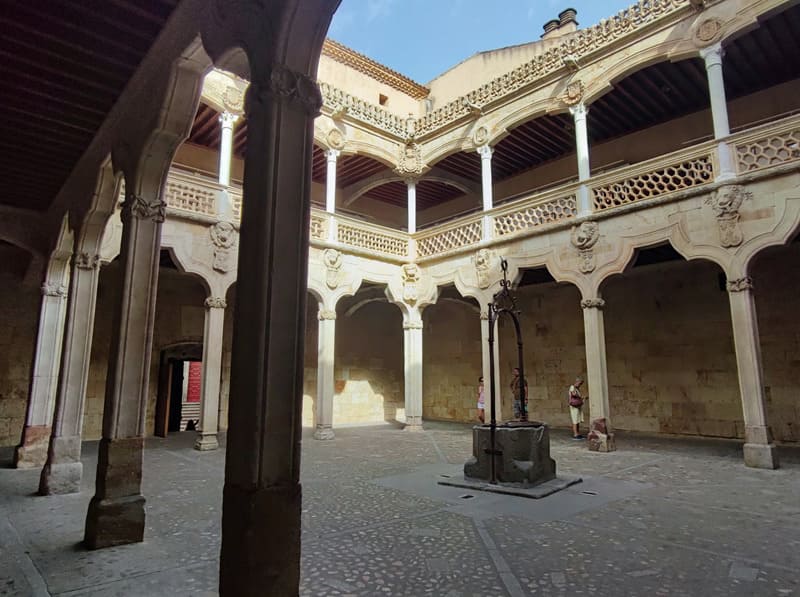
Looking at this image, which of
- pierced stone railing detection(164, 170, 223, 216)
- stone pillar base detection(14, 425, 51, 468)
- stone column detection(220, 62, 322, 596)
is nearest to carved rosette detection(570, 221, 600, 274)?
pierced stone railing detection(164, 170, 223, 216)

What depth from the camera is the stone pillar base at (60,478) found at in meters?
5.58

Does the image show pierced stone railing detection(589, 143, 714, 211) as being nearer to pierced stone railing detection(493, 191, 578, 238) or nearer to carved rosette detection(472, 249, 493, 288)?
pierced stone railing detection(493, 191, 578, 238)

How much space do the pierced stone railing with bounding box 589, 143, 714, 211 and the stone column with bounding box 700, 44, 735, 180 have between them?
198 millimetres

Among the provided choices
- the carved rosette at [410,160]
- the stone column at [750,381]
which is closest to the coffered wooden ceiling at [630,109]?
the carved rosette at [410,160]

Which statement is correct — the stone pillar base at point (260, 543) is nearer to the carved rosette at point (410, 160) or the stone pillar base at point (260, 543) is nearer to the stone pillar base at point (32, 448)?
the stone pillar base at point (32, 448)

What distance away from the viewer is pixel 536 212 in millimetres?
10836

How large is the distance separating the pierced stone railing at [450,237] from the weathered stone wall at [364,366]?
368 cm

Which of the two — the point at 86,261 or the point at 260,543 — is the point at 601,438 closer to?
the point at 260,543

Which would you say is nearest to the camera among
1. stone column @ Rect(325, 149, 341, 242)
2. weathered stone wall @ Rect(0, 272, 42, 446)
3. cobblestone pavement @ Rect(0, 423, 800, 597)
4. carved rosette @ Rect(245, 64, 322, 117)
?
carved rosette @ Rect(245, 64, 322, 117)

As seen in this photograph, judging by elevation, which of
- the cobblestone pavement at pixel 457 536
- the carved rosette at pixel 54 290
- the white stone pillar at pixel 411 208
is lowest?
the cobblestone pavement at pixel 457 536

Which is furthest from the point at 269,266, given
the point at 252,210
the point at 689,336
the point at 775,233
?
the point at 689,336

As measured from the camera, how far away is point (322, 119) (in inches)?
474

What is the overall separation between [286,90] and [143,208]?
2387 millimetres

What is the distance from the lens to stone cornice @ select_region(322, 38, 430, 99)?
15656 mm
